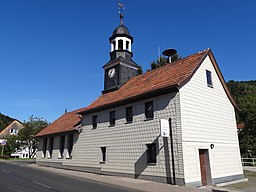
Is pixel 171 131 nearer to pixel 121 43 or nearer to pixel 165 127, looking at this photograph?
pixel 165 127

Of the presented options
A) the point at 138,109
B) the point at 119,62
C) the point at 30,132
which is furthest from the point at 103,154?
the point at 30,132

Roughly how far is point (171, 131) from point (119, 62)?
12.6 meters

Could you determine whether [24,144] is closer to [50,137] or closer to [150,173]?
[50,137]

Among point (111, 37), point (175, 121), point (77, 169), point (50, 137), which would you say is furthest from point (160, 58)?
point (175, 121)

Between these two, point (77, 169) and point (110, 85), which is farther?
point (110, 85)

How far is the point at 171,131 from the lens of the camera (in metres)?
14.7

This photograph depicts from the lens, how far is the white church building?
→ 14.5 metres

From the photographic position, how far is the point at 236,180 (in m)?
17.1

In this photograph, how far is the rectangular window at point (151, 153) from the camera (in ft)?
51.5

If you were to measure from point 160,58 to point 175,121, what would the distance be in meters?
30.2

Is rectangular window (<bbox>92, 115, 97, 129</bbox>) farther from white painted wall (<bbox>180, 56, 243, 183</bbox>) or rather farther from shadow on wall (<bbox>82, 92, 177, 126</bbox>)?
white painted wall (<bbox>180, 56, 243, 183</bbox>)

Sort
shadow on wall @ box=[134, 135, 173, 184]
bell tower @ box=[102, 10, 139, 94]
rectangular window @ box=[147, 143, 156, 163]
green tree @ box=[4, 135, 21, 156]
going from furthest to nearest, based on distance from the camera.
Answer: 1. green tree @ box=[4, 135, 21, 156]
2. bell tower @ box=[102, 10, 139, 94]
3. rectangular window @ box=[147, 143, 156, 163]
4. shadow on wall @ box=[134, 135, 173, 184]

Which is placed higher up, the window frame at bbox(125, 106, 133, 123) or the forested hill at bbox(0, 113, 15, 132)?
the forested hill at bbox(0, 113, 15, 132)

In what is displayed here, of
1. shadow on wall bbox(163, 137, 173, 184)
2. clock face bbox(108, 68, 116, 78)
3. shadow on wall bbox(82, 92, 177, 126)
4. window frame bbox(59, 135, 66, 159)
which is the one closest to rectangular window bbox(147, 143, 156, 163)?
shadow on wall bbox(163, 137, 173, 184)
